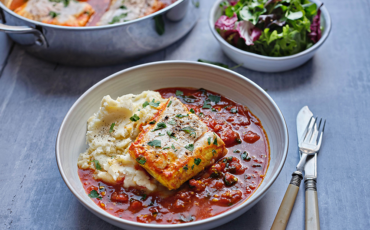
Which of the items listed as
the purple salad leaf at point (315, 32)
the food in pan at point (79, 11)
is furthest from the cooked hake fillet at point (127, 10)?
the purple salad leaf at point (315, 32)

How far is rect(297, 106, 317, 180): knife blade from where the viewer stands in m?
4.39

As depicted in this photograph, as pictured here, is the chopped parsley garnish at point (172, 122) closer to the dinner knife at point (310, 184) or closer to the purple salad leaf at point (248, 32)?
the dinner knife at point (310, 184)

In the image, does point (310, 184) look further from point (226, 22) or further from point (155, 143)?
point (226, 22)

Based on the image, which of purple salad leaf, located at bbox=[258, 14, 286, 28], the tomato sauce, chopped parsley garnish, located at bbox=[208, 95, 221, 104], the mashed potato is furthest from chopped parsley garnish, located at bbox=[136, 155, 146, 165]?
purple salad leaf, located at bbox=[258, 14, 286, 28]

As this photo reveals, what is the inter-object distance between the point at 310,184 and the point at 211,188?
1265 millimetres

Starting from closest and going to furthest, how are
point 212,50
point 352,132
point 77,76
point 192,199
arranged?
point 192,199 < point 352,132 < point 77,76 < point 212,50

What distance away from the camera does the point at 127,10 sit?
6402 millimetres

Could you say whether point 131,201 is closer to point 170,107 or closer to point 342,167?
point 170,107

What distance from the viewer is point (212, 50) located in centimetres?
636

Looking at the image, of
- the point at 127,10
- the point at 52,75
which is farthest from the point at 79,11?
the point at 52,75

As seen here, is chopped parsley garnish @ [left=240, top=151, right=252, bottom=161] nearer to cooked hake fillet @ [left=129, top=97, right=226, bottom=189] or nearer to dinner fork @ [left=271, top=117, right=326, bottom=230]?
cooked hake fillet @ [left=129, top=97, right=226, bottom=189]

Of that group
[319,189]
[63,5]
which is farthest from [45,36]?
[319,189]

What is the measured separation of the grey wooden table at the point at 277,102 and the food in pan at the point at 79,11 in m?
0.75

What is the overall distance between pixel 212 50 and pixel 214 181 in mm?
3024
